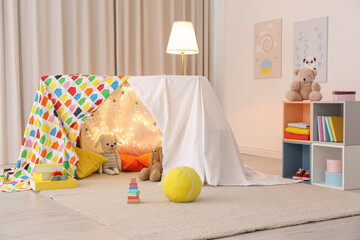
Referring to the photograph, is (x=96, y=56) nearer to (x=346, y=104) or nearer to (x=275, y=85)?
(x=275, y=85)

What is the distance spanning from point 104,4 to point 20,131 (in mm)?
1618

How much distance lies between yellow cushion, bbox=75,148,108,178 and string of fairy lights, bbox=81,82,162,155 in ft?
0.60

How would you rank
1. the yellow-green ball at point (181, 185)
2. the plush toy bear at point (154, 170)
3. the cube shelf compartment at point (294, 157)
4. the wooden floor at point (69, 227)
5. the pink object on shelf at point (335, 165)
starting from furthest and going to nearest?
the cube shelf compartment at point (294, 157) → the plush toy bear at point (154, 170) → the pink object on shelf at point (335, 165) → the yellow-green ball at point (181, 185) → the wooden floor at point (69, 227)

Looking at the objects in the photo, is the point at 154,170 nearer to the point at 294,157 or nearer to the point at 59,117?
the point at 59,117

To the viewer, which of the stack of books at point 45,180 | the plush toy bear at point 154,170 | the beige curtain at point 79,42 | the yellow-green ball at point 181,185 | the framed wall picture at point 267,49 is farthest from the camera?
the framed wall picture at point 267,49

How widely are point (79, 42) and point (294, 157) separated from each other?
2.58 metres

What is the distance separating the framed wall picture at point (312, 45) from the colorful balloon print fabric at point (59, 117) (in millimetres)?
1911

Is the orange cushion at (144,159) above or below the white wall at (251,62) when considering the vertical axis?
below

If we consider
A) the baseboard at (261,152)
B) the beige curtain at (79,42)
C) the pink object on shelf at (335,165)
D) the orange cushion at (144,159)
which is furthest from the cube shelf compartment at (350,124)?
the beige curtain at (79,42)

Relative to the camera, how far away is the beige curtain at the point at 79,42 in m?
4.49

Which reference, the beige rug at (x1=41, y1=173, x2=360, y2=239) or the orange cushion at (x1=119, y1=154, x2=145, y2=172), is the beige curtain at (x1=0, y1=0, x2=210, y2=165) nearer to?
the orange cushion at (x1=119, y1=154, x2=145, y2=172)

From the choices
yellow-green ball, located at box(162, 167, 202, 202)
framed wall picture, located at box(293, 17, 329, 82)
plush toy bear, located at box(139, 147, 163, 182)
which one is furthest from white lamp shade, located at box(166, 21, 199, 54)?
yellow-green ball, located at box(162, 167, 202, 202)

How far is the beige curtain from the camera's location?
14.7 ft

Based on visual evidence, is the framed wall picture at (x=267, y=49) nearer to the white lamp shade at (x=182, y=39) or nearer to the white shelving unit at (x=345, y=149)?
the white lamp shade at (x=182, y=39)
